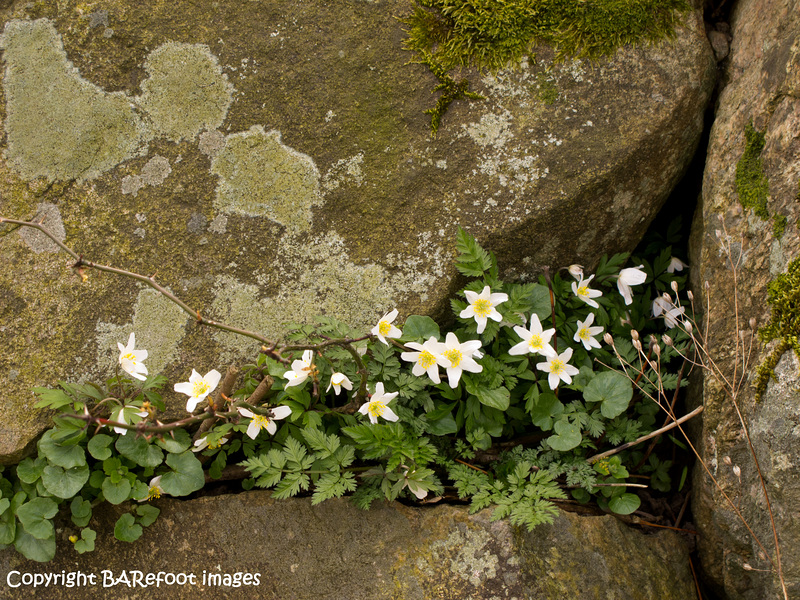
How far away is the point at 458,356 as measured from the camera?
2.58 metres

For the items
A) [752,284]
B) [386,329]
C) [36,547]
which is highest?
[752,284]

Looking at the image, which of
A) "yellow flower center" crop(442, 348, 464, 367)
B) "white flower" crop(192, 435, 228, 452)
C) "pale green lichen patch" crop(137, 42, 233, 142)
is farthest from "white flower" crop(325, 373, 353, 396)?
"pale green lichen patch" crop(137, 42, 233, 142)

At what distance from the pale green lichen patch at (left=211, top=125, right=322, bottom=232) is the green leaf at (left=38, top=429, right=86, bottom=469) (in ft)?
4.28

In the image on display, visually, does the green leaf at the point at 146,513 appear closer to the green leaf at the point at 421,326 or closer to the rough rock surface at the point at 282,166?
the rough rock surface at the point at 282,166

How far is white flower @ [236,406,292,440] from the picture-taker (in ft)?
8.13

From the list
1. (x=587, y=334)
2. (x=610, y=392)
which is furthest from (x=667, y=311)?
(x=610, y=392)

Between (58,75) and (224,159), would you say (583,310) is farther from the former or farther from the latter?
(58,75)

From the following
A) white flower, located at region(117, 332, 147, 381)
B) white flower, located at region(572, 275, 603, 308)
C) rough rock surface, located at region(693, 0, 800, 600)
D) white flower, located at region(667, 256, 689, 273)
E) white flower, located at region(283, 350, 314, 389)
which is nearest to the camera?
rough rock surface, located at region(693, 0, 800, 600)

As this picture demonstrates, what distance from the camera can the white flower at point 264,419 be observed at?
2.48 m

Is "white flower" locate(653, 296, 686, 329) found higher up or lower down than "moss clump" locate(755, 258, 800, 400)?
lower down

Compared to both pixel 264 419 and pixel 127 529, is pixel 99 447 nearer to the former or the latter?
pixel 127 529

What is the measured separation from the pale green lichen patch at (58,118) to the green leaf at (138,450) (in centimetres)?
137

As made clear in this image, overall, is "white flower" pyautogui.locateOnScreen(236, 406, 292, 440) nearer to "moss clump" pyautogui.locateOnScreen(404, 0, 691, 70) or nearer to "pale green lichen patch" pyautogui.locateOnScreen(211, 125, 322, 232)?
"pale green lichen patch" pyautogui.locateOnScreen(211, 125, 322, 232)

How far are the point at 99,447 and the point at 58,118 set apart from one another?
5.65 feet
